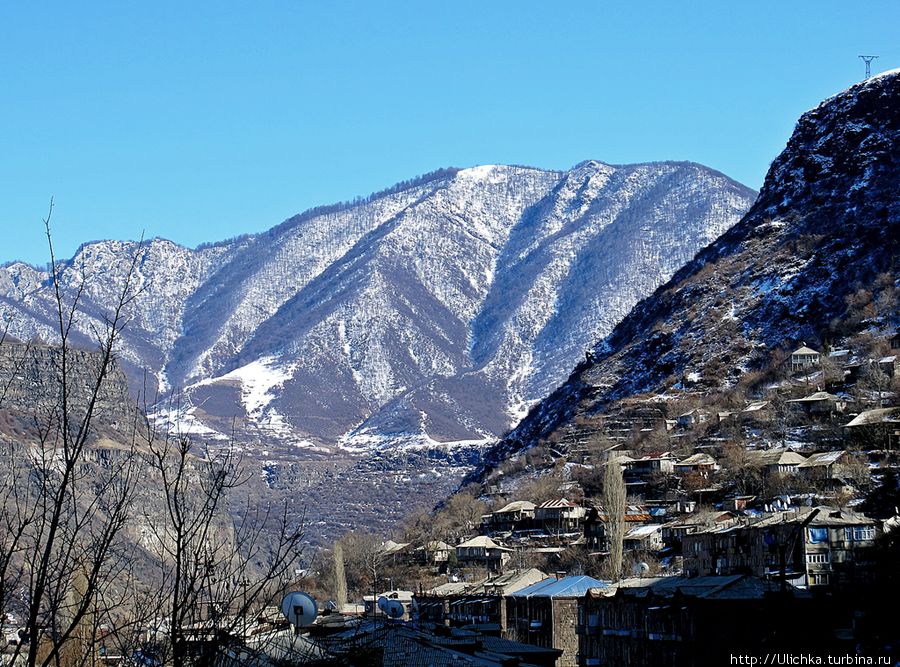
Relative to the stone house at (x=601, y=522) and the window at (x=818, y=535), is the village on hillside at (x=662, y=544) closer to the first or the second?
the window at (x=818, y=535)

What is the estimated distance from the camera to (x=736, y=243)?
16675 centimetres

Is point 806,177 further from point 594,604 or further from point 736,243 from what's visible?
point 594,604

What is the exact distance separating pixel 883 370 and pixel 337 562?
41.4m

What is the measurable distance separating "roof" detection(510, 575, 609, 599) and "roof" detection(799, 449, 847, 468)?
23317 millimetres

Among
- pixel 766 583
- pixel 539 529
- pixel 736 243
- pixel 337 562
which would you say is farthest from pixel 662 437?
pixel 766 583

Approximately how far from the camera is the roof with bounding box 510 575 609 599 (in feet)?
223

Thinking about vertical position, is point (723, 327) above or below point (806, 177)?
below

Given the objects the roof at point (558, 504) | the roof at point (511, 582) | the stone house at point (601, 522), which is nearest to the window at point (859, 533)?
the roof at point (511, 582)

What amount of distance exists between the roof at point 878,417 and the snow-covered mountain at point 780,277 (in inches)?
1095

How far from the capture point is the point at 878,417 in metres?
97.6

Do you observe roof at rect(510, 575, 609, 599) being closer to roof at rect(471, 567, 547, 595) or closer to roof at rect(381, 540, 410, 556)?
roof at rect(471, 567, 547, 595)

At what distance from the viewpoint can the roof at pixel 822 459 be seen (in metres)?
90.8

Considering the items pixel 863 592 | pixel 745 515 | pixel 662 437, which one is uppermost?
pixel 662 437

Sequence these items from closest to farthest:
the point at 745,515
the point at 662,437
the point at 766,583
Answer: the point at 766,583 → the point at 745,515 → the point at 662,437
